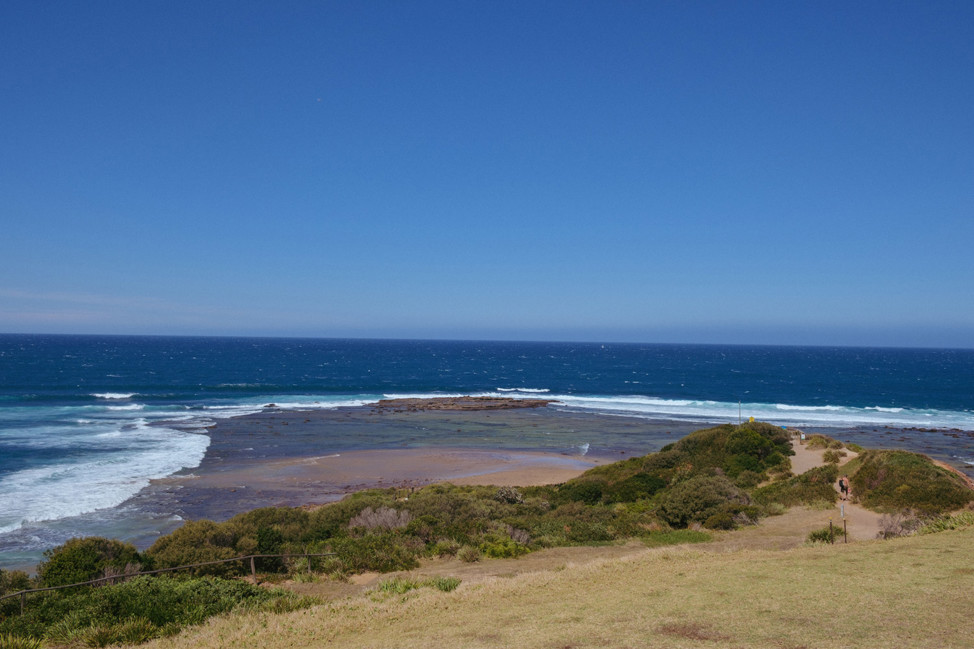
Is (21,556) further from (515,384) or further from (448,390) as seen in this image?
(515,384)

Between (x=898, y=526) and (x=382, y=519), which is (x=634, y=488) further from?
(x=382, y=519)

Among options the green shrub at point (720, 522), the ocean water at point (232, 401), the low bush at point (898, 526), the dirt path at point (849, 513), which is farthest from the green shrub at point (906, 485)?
the ocean water at point (232, 401)

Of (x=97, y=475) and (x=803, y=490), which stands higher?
(x=803, y=490)

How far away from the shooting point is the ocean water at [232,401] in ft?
102

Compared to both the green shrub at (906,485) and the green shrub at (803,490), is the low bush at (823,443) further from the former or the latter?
the green shrub at (906,485)

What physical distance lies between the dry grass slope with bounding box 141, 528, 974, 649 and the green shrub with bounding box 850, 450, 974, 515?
391 inches

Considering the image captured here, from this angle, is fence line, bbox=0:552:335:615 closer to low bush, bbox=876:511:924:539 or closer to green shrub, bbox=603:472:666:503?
green shrub, bbox=603:472:666:503

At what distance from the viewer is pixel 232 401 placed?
74.0 meters

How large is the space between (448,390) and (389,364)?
54991 millimetres

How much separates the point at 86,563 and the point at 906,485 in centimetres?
2699

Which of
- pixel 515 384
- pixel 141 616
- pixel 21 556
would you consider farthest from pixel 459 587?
pixel 515 384

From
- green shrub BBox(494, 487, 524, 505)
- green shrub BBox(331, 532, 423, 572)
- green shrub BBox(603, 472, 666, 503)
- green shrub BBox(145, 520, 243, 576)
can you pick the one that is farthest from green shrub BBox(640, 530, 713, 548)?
green shrub BBox(145, 520, 243, 576)

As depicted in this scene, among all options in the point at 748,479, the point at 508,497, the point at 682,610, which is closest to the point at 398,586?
the point at 682,610

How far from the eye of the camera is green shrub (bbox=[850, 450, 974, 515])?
2141 centimetres
